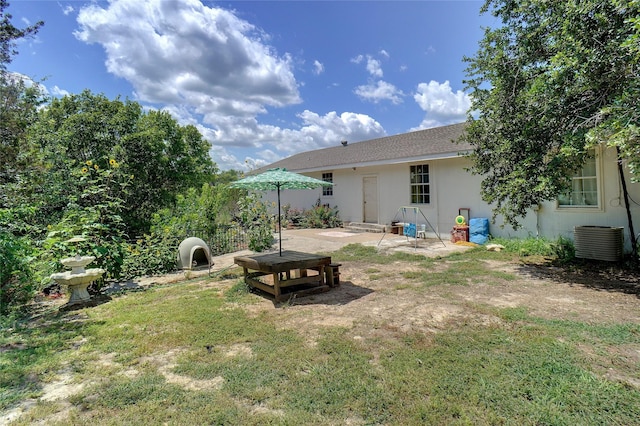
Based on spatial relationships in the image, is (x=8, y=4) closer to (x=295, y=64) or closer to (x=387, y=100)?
(x=295, y=64)

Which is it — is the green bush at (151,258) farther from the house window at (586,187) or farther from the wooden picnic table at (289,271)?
the house window at (586,187)

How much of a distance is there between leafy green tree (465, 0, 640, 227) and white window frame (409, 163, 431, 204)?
4.37 m

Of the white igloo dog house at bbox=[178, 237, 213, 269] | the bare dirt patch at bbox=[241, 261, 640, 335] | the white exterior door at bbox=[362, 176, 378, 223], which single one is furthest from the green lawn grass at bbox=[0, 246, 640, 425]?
the white exterior door at bbox=[362, 176, 378, 223]

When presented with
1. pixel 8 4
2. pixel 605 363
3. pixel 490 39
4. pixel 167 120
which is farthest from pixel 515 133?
pixel 8 4

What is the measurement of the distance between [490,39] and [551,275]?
17.8 feet

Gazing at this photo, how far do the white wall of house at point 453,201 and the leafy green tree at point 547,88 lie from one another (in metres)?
2.06

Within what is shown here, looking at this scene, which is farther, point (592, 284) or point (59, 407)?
point (592, 284)

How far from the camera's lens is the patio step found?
13984 millimetres

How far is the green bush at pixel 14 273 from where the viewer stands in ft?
15.2

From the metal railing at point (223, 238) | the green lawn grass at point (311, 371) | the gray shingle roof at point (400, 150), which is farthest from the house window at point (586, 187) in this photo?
the metal railing at point (223, 238)

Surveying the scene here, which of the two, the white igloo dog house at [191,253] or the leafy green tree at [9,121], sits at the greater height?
the leafy green tree at [9,121]

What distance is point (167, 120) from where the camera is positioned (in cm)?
1207

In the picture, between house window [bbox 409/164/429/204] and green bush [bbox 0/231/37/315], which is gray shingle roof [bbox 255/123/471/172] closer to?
house window [bbox 409/164/429/204]

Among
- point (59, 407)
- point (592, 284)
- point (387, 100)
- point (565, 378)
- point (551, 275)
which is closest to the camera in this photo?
point (59, 407)
